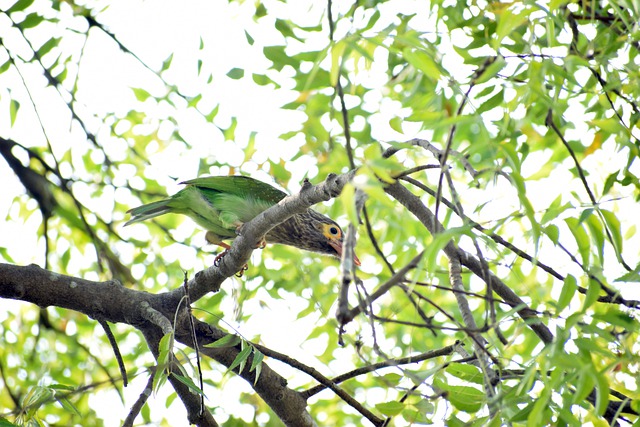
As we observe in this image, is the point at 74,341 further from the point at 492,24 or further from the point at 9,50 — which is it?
the point at 492,24

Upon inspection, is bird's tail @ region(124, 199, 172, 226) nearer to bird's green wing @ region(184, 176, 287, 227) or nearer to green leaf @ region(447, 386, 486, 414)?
bird's green wing @ region(184, 176, 287, 227)

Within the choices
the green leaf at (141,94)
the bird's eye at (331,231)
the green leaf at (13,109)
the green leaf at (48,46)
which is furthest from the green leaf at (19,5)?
the bird's eye at (331,231)

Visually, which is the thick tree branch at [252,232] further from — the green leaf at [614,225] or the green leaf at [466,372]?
the green leaf at [614,225]

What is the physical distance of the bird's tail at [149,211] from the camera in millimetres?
5129

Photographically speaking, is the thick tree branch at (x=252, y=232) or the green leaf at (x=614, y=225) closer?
the green leaf at (x=614, y=225)

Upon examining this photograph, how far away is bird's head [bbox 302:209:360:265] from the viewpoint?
18.0 feet

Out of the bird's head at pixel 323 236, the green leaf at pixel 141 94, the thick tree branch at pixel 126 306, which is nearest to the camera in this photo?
Answer: the thick tree branch at pixel 126 306

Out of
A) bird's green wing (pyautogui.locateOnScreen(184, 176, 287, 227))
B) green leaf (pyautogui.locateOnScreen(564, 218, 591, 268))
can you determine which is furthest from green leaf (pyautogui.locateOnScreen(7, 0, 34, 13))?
green leaf (pyautogui.locateOnScreen(564, 218, 591, 268))

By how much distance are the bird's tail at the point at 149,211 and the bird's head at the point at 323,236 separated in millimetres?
1136

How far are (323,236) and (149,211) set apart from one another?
1401mm

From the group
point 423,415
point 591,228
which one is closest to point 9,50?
point 423,415

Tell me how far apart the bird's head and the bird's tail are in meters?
1.14

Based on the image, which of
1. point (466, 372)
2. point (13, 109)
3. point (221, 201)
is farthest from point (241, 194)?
point (466, 372)

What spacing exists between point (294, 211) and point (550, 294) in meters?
2.59
